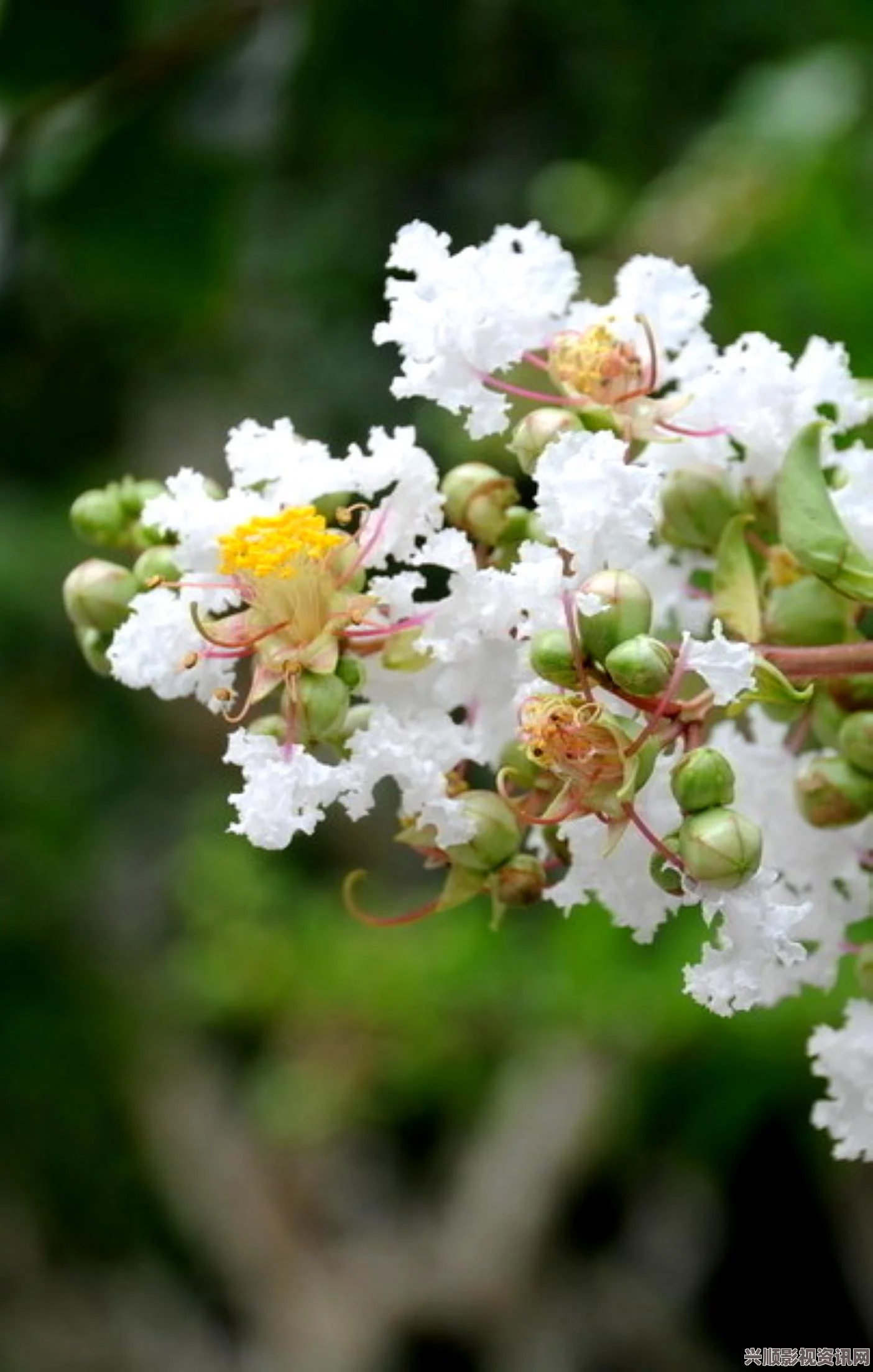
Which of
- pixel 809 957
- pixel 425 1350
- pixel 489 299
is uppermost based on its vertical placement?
pixel 489 299

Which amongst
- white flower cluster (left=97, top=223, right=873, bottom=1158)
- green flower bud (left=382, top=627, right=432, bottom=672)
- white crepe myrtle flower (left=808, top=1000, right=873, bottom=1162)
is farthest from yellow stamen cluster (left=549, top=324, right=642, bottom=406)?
white crepe myrtle flower (left=808, top=1000, right=873, bottom=1162)

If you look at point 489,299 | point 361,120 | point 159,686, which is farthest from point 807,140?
point 159,686

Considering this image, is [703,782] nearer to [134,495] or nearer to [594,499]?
[594,499]

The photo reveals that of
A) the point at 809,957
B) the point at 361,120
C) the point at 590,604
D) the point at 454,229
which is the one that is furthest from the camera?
the point at 454,229

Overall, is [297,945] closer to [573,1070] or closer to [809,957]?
[573,1070]

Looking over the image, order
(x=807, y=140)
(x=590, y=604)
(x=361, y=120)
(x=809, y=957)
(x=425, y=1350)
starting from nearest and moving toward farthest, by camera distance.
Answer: (x=590, y=604) → (x=809, y=957) → (x=361, y=120) → (x=807, y=140) → (x=425, y=1350)

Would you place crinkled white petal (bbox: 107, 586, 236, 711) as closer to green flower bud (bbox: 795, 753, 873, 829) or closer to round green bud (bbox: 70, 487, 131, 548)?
round green bud (bbox: 70, 487, 131, 548)

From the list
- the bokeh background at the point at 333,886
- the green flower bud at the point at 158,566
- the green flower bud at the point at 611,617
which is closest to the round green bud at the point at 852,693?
the green flower bud at the point at 611,617
